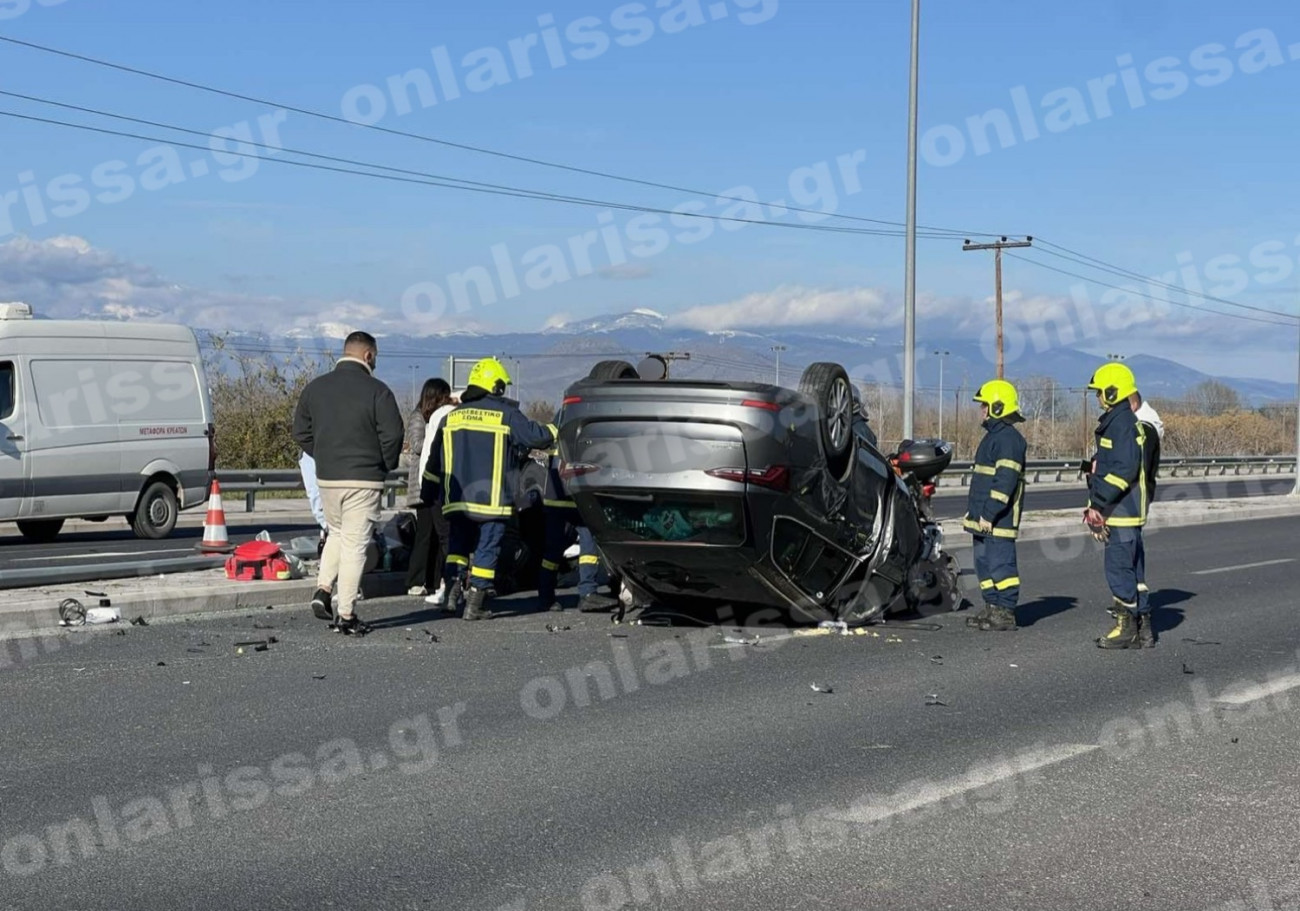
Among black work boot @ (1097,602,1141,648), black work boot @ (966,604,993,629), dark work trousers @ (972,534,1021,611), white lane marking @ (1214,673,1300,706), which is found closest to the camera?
white lane marking @ (1214,673,1300,706)

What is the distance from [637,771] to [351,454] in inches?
166

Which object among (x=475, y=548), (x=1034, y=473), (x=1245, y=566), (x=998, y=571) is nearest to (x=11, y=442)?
(x=475, y=548)

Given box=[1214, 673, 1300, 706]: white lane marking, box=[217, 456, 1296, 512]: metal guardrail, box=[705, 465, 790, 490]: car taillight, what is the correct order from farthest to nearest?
box=[217, 456, 1296, 512]: metal guardrail → box=[705, 465, 790, 490]: car taillight → box=[1214, 673, 1300, 706]: white lane marking

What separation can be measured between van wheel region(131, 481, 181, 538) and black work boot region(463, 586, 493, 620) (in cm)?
868

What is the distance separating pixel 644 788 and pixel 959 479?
37985 millimetres

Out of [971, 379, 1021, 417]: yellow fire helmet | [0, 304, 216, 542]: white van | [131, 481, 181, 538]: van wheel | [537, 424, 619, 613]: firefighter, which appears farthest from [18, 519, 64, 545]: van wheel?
[971, 379, 1021, 417]: yellow fire helmet

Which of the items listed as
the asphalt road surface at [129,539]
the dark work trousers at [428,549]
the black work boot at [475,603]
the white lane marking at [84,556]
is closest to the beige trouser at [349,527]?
the black work boot at [475,603]

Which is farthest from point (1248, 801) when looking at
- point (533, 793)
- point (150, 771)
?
point (150, 771)

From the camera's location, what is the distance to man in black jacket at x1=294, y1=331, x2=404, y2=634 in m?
9.95

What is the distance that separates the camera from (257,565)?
11875mm

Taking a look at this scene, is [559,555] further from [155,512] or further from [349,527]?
[155,512]

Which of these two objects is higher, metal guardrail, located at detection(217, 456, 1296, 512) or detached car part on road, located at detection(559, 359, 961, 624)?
detached car part on road, located at detection(559, 359, 961, 624)

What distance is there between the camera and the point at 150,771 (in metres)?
6.26

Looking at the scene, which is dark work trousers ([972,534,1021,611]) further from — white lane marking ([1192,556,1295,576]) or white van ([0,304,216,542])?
white van ([0,304,216,542])
